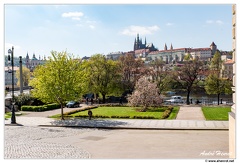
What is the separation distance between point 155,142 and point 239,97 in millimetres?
9027

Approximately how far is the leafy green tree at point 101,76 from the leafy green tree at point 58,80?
23.1m

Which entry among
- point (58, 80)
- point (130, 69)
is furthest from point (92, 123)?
point (130, 69)

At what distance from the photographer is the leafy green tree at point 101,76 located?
5578 centimetres

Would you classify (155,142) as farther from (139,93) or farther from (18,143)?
(139,93)

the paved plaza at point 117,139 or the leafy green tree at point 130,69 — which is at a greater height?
the leafy green tree at point 130,69

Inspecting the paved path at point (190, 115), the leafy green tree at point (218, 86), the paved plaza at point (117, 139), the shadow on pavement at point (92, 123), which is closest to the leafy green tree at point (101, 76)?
the leafy green tree at point (218, 86)

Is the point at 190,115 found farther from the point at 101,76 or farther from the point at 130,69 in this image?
the point at 130,69

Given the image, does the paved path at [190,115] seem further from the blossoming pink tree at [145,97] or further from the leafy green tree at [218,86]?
the leafy green tree at [218,86]

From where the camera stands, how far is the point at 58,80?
31.1 metres

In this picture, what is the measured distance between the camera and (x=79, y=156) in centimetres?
1698

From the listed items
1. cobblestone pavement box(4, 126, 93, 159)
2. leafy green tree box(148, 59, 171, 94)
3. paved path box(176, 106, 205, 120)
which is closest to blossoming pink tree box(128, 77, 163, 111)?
paved path box(176, 106, 205, 120)

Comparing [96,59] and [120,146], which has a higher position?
[96,59]

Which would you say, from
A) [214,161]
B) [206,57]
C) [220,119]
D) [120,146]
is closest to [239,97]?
[214,161]

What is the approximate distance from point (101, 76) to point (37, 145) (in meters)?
36.9
